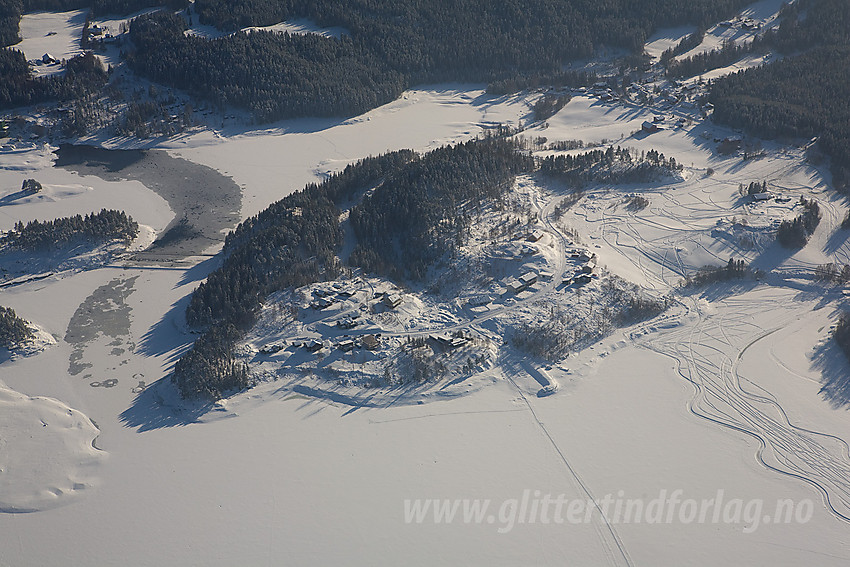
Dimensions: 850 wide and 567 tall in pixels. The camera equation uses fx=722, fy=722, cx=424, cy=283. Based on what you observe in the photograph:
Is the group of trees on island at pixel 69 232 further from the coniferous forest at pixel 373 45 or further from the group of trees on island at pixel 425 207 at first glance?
the coniferous forest at pixel 373 45

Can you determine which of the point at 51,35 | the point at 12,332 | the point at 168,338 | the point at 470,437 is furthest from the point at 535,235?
the point at 51,35

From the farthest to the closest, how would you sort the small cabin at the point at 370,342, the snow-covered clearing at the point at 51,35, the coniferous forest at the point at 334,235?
1. the snow-covered clearing at the point at 51,35
2. the coniferous forest at the point at 334,235
3. the small cabin at the point at 370,342

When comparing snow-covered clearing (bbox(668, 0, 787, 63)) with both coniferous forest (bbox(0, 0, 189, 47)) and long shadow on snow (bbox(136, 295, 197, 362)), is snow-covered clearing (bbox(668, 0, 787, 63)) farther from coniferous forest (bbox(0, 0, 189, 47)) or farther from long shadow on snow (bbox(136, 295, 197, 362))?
long shadow on snow (bbox(136, 295, 197, 362))

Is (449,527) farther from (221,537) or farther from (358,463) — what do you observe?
(221,537)

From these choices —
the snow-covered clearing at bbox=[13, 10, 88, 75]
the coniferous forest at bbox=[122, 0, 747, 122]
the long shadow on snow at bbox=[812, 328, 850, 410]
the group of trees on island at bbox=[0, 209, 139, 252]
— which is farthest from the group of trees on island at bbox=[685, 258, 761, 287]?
the snow-covered clearing at bbox=[13, 10, 88, 75]

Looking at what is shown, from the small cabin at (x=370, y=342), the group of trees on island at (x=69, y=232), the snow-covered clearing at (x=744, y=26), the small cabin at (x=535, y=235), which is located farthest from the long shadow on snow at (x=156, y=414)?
the snow-covered clearing at (x=744, y=26)

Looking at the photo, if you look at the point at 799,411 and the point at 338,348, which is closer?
the point at 799,411

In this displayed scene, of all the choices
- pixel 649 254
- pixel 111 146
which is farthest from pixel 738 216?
pixel 111 146
